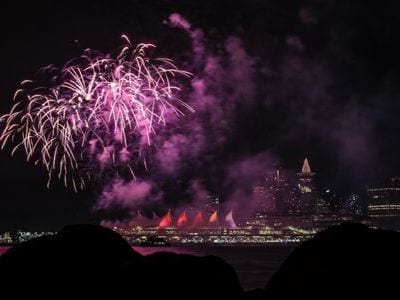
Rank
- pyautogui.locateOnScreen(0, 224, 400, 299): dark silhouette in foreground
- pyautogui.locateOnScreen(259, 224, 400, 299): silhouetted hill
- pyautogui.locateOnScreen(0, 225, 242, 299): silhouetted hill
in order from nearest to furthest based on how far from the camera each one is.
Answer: pyautogui.locateOnScreen(259, 224, 400, 299): silhouetted hill
pyautogui.locateOnScreen(0, 224, 400, 299): dark silhouette in foreground
pyautogui.locateOnScreen(0, 225, 242, 299): silhouetted hill

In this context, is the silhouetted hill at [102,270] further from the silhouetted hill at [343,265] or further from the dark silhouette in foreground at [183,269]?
the silhouetted hill at [343,265]

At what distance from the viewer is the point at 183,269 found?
8.74 metres

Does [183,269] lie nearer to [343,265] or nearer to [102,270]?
[102,270]

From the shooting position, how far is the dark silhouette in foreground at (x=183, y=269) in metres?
7.82

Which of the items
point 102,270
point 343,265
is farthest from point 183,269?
point 343,265

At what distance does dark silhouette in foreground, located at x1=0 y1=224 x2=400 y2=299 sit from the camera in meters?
7.82

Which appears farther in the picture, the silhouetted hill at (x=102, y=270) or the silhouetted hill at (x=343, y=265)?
the silhouetted hill at (x=102, y=270)

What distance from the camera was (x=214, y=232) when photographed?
627 feet

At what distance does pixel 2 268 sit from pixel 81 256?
111cm

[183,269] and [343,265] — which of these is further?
[183,269]

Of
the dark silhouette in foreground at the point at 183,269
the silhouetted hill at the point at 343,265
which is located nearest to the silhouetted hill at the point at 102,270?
the dark silhouette in foreground at the point at 183,269

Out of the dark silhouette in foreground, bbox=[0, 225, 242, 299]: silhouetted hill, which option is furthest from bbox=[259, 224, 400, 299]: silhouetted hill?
bbox=[0, 225, 242, 299]: silhouetted hill

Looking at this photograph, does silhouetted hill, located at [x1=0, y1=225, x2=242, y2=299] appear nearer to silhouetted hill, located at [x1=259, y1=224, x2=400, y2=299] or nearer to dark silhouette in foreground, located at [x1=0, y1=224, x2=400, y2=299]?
dark silhouette in foreground, located at [x1=0, y1=224, x2=400, y2=299]

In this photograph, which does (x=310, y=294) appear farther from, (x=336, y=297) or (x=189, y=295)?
(x=189, y=295)
